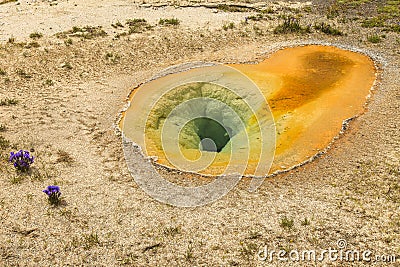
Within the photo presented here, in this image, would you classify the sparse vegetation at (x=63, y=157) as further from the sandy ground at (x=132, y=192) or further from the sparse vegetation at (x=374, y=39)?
the sparse vegetation at (x=374, y=39)

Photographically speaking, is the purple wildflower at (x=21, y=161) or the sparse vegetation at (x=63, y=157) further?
the sparse vegetation at (x=63, y=157)

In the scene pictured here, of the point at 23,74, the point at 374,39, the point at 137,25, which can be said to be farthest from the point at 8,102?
the point at 374,39

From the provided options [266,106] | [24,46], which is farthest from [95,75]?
[266,106]

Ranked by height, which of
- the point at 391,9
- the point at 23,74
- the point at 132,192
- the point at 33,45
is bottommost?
the point at 132,192

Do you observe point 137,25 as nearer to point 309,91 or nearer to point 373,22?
point 309,91

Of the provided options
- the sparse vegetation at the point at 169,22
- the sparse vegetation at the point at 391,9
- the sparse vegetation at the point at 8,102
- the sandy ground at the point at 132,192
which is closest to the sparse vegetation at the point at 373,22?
the sparse vegetation at the point at 391,9

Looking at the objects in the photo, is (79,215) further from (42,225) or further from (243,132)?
(243,132)

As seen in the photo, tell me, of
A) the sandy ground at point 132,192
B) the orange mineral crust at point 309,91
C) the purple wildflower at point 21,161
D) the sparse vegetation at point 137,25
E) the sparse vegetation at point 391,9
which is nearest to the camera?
the sandy ground at point 132,192
